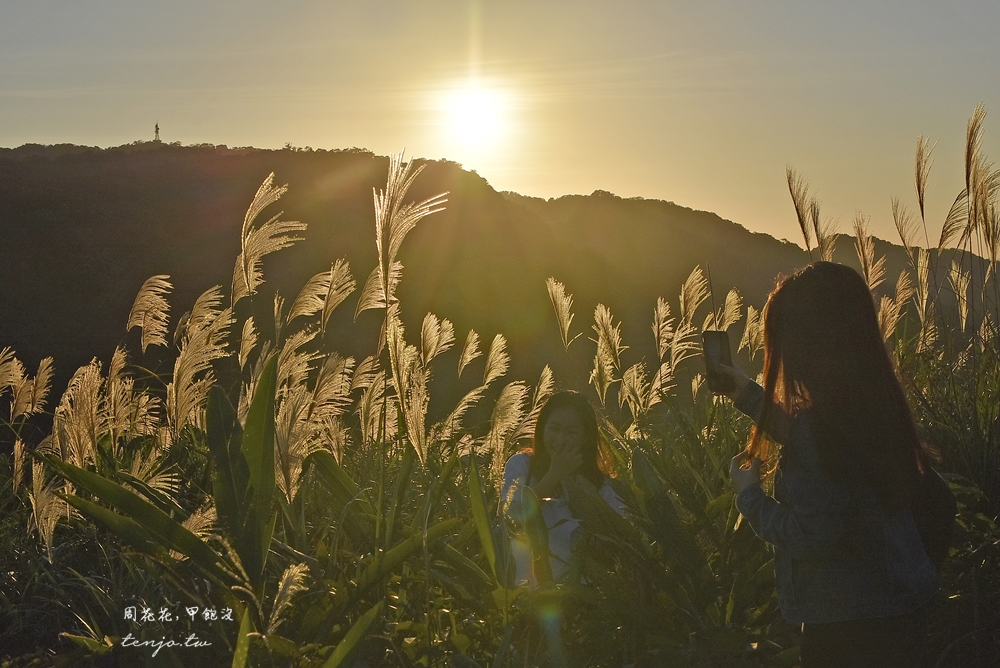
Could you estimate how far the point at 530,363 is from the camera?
22.1 metres

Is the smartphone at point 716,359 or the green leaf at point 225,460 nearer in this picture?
the green leaf at point 225,460

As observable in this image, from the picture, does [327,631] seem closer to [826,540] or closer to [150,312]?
[826,540]

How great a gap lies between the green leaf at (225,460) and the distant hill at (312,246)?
16.5m

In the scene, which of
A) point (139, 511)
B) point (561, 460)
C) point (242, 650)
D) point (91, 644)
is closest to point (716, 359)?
point (561, 460)

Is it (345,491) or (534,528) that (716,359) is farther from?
(345,491)

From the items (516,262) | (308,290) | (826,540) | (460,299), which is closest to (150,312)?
(308,290)

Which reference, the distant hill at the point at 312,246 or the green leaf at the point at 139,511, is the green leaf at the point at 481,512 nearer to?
the green leaf at the point at 139,511

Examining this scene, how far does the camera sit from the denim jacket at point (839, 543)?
6.40 feet

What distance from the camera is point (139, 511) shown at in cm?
200

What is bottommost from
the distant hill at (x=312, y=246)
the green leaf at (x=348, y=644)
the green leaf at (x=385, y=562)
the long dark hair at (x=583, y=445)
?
the green leaf at (x=348, y=644)

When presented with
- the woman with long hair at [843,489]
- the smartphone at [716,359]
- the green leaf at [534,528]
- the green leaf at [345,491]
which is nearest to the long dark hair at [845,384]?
the woman with long hair at [843,489]

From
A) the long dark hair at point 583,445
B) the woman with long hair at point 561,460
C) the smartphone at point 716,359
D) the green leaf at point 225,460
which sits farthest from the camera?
the long dark hair at point 583,445

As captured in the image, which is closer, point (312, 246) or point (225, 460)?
point (225, 460)

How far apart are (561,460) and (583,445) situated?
347 mm
